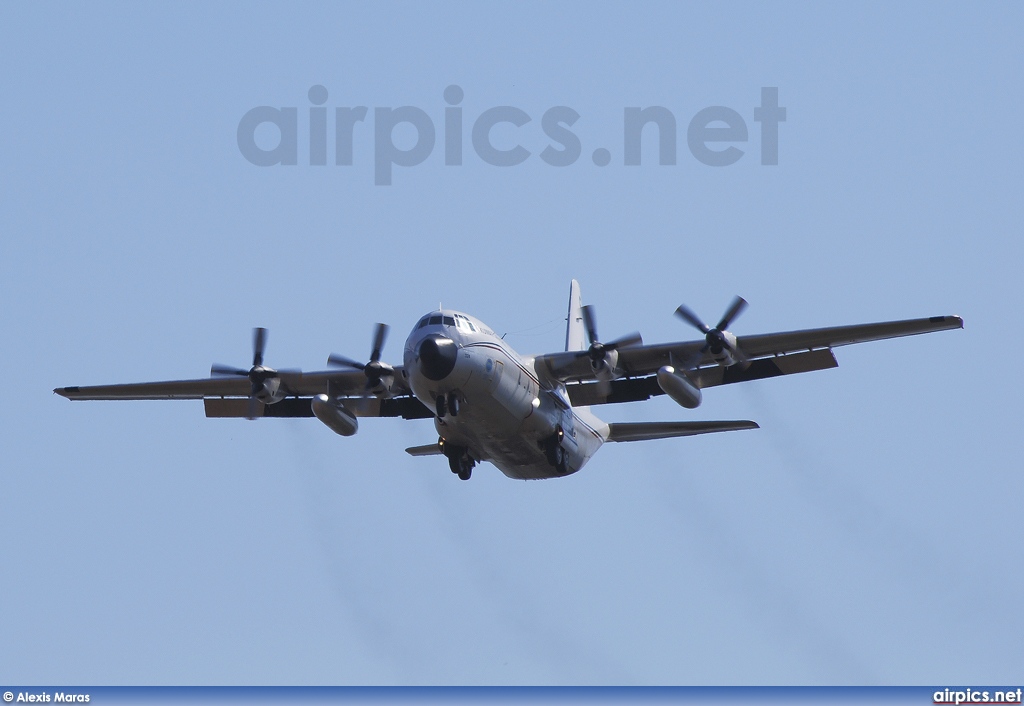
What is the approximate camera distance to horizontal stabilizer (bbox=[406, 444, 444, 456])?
105ft

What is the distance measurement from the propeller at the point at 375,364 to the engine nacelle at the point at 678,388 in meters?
6.41

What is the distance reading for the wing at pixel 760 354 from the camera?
28.7m

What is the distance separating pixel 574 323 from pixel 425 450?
9163 mm

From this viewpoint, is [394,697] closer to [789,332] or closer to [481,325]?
[481,325]

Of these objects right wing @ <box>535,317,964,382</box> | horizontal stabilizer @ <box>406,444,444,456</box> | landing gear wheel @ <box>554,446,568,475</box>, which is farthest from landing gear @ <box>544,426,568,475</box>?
horizontal stabilizer @ <box>406,444,444,456</box>

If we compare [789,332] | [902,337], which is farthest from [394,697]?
[902,337]

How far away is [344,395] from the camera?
32.6m

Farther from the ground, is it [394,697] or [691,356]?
[691,356]

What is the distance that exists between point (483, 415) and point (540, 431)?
189cm

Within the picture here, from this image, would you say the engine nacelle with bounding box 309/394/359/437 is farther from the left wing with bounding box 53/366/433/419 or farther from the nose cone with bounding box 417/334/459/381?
the nose cone with bounding box 417/334/459/381

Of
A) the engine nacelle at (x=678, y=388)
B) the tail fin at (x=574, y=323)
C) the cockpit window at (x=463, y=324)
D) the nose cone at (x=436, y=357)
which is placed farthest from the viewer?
the tail fin at (x=574, y=323)

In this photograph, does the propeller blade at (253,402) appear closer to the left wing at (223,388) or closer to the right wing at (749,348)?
the left wing at (223,388)

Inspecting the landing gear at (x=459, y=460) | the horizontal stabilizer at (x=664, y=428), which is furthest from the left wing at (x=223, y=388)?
the horizontal stabilizer at (x=664, y=428)

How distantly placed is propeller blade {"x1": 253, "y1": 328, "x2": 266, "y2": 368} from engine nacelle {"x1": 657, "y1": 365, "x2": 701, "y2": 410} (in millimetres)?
9624
